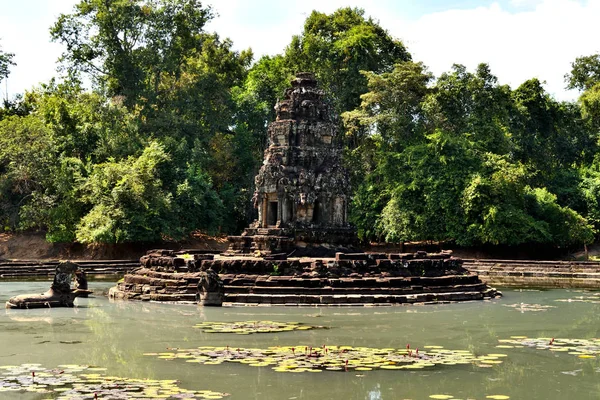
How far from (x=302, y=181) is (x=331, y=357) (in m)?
15.4

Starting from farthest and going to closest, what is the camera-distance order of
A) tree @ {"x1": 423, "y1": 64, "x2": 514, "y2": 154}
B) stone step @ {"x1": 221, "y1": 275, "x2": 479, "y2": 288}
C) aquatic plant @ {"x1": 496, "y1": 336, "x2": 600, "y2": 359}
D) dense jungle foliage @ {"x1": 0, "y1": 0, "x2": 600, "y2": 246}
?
tree @ {"x1": 423, "y1": 64, "x2": 514, "y2": 154}
dense jungle foliage @ {"x1": 0, "y1": 0, "x2": 600, "y2": 246}
stone step @ {"x1": 221, "y1": 275, "x2": 479, "y2": 288}
aquatic plant @ {"x1": 496, "y1": 336, "x2": 600, "y2": 359}

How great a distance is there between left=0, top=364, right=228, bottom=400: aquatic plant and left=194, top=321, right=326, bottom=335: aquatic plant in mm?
4302

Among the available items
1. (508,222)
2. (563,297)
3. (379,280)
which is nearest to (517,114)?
(508,222)

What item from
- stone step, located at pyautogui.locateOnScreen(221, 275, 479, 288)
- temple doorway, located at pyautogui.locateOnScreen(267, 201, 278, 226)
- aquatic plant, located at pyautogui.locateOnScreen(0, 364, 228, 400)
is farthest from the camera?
temple doorway, located at pyautogui.locateOnScreen(267, 201, 278, 226)

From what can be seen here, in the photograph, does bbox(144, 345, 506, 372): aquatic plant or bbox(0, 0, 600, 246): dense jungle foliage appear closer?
bbox(144, 345, 506, 372): aquatic plant

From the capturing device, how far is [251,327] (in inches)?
599

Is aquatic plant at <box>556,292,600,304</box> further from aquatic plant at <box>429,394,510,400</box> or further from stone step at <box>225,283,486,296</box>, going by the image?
aquatic plant at <box>429,394,510,400</box>

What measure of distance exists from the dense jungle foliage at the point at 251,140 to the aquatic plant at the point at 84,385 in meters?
26.8

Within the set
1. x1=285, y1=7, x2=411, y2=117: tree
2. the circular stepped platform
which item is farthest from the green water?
x1=285, y1=7, x2=411, y2=117: tree

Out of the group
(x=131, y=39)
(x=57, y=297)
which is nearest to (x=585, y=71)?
(x=131, y=39)

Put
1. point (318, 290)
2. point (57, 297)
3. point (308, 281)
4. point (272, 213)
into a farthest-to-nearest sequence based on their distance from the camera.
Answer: point (272, 213) → point (308, 281) → point (318, 290) → point (57, 297)

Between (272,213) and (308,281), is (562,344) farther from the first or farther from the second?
(272,213)

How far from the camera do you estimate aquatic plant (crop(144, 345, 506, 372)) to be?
36.1ft

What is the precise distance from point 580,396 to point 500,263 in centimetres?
2550
